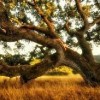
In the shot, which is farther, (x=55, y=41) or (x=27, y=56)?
(x=27, y=56)

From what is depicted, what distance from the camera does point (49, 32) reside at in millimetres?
19062

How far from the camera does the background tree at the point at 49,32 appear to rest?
17.5 meters

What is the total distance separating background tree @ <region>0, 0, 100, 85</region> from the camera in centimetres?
1747

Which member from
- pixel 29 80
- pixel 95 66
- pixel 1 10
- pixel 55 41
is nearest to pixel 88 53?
pixel 95 66

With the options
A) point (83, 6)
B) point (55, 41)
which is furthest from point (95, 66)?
point (83, 6)

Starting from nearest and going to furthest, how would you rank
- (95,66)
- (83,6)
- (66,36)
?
1. (95,66)
2. (83,6)
3. (66,36)

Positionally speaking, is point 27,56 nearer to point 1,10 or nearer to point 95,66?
point 95,66

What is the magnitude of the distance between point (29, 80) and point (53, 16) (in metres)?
4.76

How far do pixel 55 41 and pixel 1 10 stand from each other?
3703 mm

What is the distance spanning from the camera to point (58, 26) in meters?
22.0

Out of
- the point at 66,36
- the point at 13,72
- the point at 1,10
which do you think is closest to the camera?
the point at 1,10

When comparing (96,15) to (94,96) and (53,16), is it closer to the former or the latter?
(53,16)

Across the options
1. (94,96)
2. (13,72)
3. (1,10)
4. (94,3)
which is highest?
(94,3)

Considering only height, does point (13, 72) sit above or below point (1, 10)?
below
